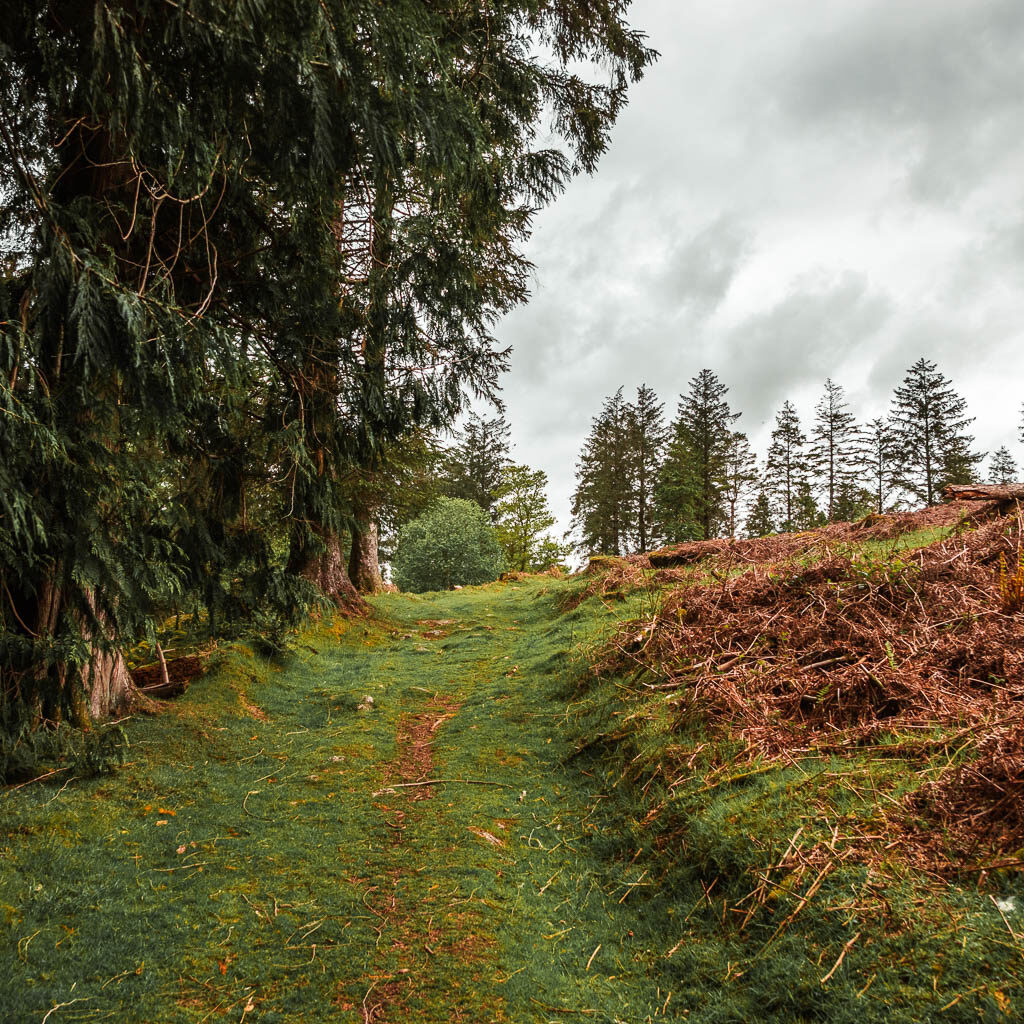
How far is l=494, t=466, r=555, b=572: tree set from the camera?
37.5 meters

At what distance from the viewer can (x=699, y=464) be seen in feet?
103

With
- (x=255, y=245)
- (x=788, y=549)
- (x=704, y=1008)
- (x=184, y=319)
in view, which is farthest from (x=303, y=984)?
(x=788, y=549)

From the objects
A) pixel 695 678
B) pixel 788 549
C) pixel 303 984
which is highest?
pixel 788 549

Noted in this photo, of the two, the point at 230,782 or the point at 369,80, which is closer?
the point at 369,80

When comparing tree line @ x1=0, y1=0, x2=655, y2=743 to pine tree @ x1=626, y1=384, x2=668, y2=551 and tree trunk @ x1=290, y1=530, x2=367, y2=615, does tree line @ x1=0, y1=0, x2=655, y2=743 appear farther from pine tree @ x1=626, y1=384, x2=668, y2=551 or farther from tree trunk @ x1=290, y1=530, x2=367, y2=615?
pine tree @ x1=626, y1=384, x2=668, y2=551

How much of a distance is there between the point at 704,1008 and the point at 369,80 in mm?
4901

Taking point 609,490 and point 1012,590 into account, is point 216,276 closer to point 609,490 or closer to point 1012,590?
point 1012,590

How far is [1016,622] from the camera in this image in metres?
3.74

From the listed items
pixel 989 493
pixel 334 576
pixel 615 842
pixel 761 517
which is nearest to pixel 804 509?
pixel 761 517

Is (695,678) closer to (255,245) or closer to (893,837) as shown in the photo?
(893,837)

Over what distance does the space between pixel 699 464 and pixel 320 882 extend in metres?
30.7

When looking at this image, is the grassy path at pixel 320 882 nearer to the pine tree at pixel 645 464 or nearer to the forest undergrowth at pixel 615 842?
the forest undergrowth at pixel 615 842

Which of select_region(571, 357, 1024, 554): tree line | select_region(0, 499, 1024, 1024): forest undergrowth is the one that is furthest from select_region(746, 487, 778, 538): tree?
select_region(0, 499, 1024, 1024): forest undergrowth

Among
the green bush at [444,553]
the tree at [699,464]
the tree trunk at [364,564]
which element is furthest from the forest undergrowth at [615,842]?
the tree at [699,464]
